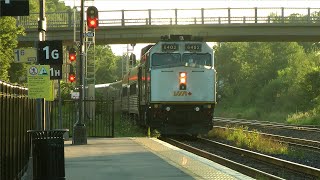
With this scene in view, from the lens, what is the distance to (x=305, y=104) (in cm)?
6731

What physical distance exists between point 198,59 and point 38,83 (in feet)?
52.6

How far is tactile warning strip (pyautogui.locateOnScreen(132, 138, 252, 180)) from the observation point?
12812 millimetres

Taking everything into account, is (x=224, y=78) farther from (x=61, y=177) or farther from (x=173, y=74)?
(x=61, y=177)

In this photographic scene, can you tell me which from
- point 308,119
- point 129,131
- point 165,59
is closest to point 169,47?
point 165,59

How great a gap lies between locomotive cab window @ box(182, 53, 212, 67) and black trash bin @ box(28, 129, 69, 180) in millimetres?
17054

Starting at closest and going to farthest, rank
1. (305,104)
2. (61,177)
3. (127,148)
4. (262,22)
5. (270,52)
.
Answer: (61,177) → (127,148) → (262,22) → (305,104) → (270,52)

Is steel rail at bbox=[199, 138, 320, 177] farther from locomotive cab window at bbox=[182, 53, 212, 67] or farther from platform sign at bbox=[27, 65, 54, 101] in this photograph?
platform sign at bbox=[27, 65, 54, 101]

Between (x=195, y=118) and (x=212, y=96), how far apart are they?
1254 millimetres

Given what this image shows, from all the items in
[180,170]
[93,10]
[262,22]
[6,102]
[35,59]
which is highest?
[262,22]

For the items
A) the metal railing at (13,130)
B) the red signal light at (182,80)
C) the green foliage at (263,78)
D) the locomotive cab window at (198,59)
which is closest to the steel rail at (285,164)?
the red signal light at (182,80)

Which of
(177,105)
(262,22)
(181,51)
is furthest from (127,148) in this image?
(262,22)

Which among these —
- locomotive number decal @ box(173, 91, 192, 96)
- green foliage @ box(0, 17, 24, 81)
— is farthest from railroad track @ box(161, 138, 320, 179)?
green foliage @ box(0, 17, 24, 81)

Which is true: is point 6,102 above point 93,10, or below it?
below

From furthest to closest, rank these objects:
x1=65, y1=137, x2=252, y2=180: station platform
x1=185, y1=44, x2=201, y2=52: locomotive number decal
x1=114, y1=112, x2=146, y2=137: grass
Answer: x1=114, y1=112, x2=146, y2=137: grass, x1=185, y1=44, x2=201, y2=52: locomotive number decal, x1=65, y1=137, x2=252, y2=180: station platform
